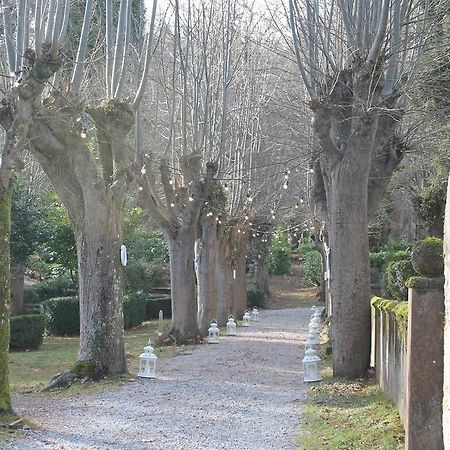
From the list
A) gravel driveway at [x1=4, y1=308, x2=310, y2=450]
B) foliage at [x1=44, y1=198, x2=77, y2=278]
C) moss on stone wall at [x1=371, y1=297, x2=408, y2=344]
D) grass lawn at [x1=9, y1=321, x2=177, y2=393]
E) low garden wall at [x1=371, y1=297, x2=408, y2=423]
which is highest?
foliage at [x1=44, y1=198, x2=77, y2=278]

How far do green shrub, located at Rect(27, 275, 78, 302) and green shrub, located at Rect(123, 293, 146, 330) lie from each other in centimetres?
237

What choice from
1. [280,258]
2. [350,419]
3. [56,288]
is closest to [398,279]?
[350,419]

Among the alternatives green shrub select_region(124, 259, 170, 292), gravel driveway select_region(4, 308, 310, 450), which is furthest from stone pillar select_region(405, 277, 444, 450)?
green shrub select_region(124, 259, 170, 292)

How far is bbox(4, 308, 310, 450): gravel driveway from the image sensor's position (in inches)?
336

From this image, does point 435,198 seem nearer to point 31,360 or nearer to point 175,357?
point 175,357

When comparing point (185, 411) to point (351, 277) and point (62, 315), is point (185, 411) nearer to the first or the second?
point (351, 277)

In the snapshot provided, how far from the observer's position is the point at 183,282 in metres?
21.2

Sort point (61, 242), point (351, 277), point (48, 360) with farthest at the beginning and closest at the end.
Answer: point (61, 242) < point (48, 360) < point (351, 277)

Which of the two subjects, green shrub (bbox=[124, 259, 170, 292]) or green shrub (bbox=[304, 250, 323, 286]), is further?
green shrub (bbox=[304, 250, 323, 286])

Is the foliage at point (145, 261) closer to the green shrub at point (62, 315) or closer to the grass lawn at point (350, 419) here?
the green shrub at point (62, 315)

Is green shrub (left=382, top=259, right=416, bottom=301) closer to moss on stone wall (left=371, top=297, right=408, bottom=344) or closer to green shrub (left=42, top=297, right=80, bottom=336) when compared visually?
moss on stone wall (left=371, top=297, right=408, bottom=344)

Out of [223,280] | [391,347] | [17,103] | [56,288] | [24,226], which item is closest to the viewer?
[391,347]

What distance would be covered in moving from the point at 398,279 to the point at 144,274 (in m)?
23.9

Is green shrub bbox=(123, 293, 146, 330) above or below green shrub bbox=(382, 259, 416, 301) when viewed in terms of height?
below
